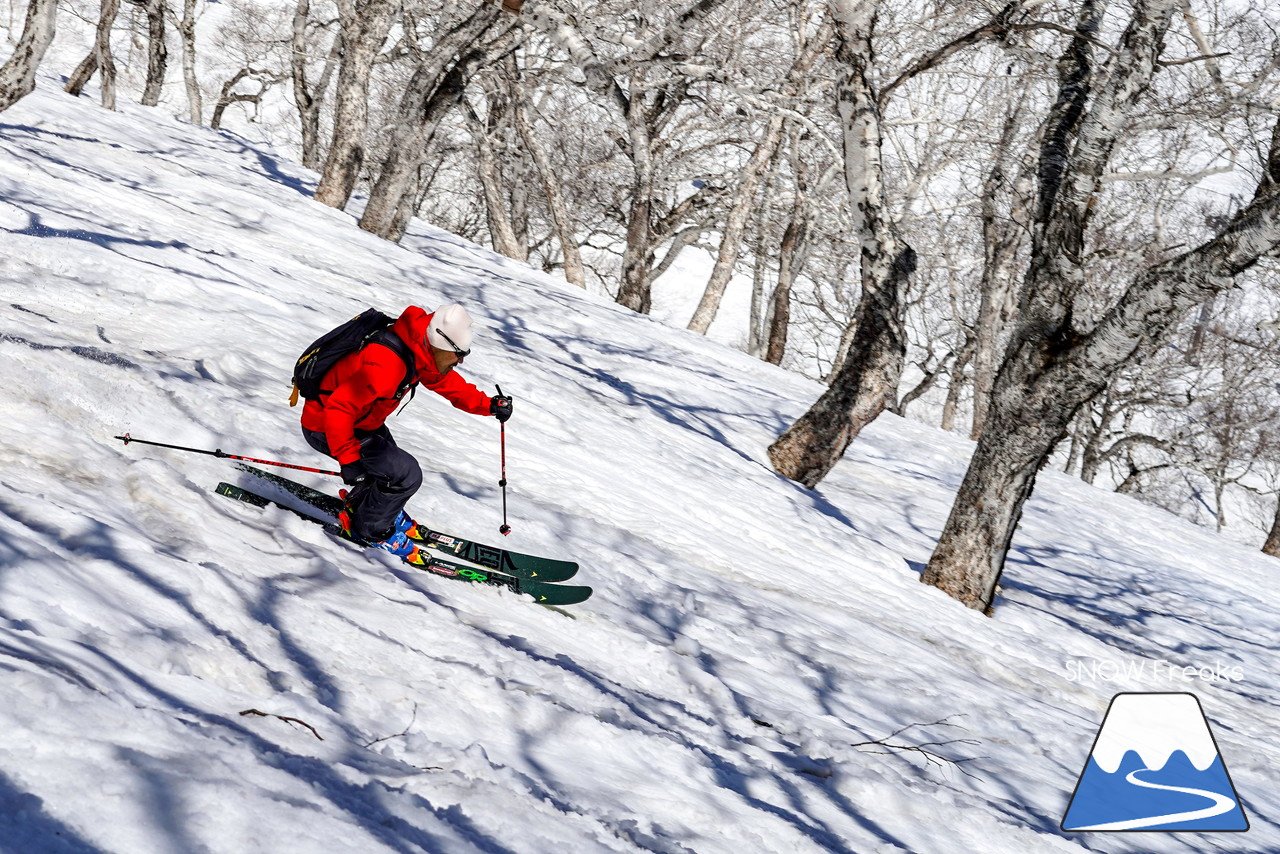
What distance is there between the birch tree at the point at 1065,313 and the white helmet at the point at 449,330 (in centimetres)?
463

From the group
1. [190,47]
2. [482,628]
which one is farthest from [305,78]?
[482,628]

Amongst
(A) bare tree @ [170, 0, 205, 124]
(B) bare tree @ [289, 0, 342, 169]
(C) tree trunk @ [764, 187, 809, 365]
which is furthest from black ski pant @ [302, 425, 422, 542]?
(A) bare tree @ [170, 0, 205, 124]

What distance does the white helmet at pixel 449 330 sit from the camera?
4.24 meters

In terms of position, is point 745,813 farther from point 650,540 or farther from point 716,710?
point 650,540

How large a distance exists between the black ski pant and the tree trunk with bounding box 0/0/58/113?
16.7 feet

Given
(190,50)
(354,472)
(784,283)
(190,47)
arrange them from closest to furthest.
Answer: (354,472), (784,283), (190,47), (190,50)

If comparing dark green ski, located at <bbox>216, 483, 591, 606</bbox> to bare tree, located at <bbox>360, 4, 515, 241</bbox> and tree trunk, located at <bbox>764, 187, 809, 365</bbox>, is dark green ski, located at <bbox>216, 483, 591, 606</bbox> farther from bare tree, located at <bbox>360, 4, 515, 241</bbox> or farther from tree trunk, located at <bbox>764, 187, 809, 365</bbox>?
tree trunk, located at <bbox>764, 187, 809, 365</bbox>

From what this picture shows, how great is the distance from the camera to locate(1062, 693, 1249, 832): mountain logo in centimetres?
393

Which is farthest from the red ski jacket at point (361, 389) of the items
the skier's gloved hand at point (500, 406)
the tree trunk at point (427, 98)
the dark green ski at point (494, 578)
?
the tree trunk at point (427, 98)

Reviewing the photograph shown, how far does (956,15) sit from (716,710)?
42.9ft

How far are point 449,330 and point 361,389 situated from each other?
49 cm

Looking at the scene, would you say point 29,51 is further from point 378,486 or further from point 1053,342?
point 1053,342

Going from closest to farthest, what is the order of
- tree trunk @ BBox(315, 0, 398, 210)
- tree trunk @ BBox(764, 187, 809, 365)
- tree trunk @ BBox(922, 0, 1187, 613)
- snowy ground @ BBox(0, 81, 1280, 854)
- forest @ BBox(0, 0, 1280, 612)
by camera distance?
snowy ground @ BBox(0, 81, 1280, 854) < tree trunk @ BBox(922, 0, 1187, 613) < forest @ BBox(0, 0, 1280, 612) < tree trunk @ BBox(315, 0, 398, 210) < tree trunk @ BBox(764, 187, 809, 365)

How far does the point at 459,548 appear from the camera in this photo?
183 inches
